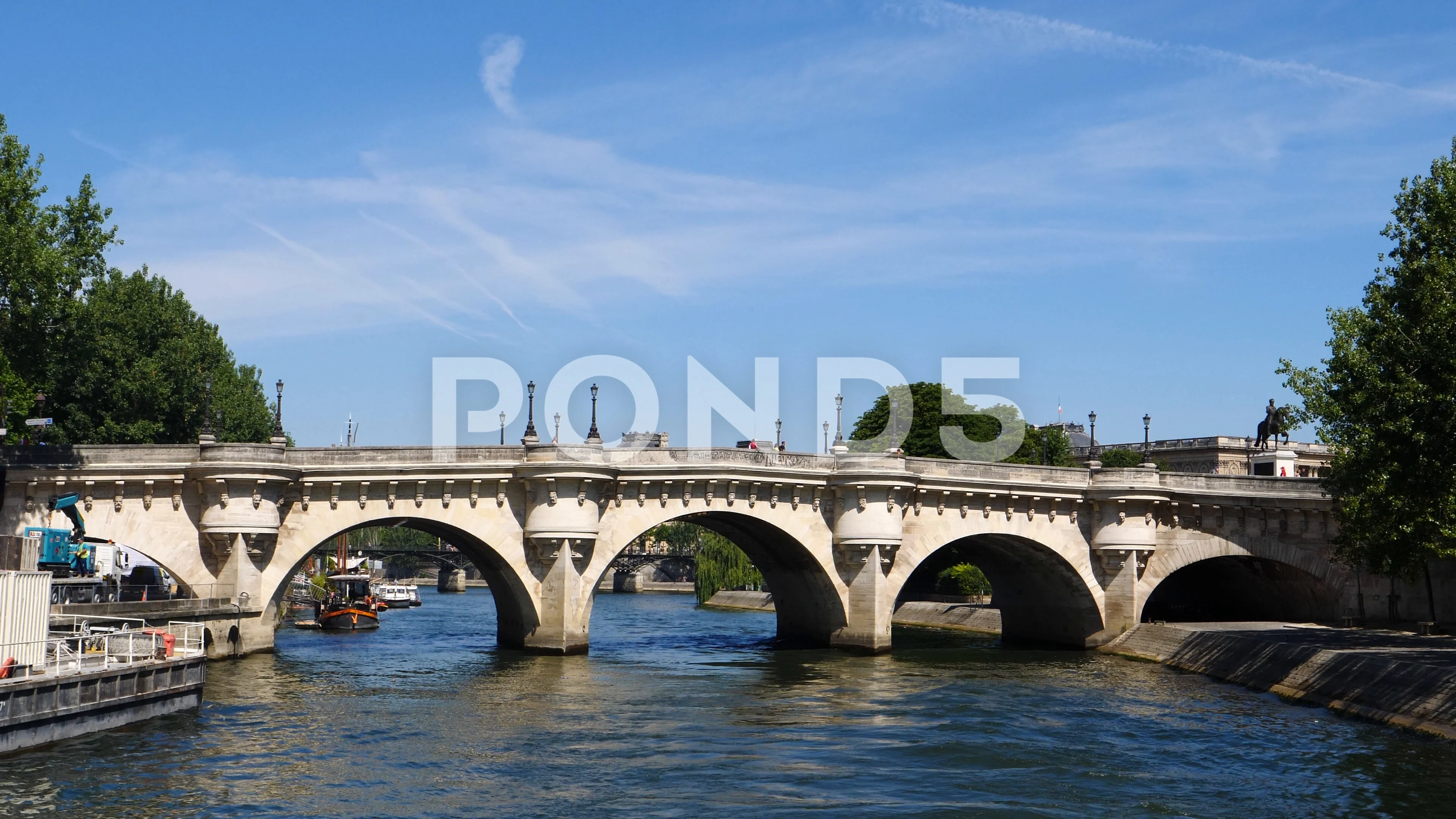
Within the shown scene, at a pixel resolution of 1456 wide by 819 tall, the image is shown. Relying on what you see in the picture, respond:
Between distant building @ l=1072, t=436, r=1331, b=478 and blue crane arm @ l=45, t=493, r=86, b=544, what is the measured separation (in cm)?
8448

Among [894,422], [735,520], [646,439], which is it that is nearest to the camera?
[735,520]

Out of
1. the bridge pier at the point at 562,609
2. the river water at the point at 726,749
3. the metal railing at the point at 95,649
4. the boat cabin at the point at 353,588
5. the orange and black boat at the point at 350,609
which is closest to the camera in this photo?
the river water at the point at 726,749

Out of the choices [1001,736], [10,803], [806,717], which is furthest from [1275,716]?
[10,803]

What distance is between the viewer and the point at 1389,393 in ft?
151

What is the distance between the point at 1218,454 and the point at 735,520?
74230mm

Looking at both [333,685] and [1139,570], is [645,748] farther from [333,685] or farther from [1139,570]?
[1139,570]

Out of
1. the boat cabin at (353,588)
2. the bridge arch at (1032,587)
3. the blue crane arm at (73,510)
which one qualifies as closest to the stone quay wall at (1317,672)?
the bridge arch at (1032,587)

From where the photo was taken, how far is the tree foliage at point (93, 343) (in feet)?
189

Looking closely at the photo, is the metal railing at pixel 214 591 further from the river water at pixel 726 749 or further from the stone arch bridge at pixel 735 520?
the river water at pixel 726 749

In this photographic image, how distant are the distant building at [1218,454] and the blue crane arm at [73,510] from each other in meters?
84.5

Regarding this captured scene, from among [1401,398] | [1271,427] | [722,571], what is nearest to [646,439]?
[722,571]

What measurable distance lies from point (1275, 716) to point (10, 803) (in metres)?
36.0

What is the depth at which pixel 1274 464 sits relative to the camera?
80750 millimetres

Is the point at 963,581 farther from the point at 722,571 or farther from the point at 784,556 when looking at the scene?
the point at 722,571
